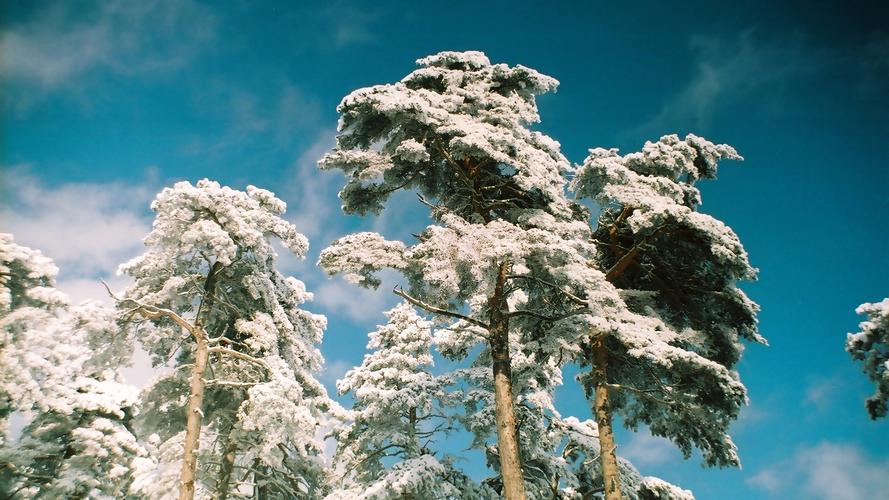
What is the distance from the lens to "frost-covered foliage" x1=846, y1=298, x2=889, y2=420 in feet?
31.6

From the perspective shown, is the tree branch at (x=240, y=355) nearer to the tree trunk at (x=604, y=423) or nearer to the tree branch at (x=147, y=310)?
the tree branch at (x=147, y=310)

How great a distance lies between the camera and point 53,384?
1159 cm

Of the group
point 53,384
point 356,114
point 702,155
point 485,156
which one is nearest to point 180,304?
point 53,384

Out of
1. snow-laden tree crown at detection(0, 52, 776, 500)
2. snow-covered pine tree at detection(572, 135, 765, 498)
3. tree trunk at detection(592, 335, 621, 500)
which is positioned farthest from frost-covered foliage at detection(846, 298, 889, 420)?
tree trunk at detection(592, 335, 621, 500)

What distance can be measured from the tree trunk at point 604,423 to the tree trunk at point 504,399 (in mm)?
2426

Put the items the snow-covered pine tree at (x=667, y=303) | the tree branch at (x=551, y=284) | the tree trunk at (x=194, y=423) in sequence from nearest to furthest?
the tree branch at (x=551, y=284) < the tree trunk at (x=194, y=423) < the snow-covered pine tree at (x=667, y=303)

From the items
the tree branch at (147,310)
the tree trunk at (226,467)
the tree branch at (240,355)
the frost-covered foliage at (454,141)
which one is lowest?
the tree trunk at (226,467)

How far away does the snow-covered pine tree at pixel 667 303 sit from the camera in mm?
12156

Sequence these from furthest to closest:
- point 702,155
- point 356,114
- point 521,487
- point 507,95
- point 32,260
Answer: point 702,155
point 507,95
point 356,114
point 32,260
point 521,487

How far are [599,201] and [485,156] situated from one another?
13.2 ft

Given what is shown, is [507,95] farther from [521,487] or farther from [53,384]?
[53,384]

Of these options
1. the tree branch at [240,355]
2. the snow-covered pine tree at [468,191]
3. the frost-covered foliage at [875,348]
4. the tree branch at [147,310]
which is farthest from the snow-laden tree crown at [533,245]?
the tree branch at [147,310]

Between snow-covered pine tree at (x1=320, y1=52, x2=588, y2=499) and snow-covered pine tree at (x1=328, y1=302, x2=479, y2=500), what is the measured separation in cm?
456

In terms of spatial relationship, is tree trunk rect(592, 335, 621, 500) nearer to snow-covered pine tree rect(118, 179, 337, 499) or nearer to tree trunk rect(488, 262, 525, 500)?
tree trunk rect(488, 262, 525, 500)
